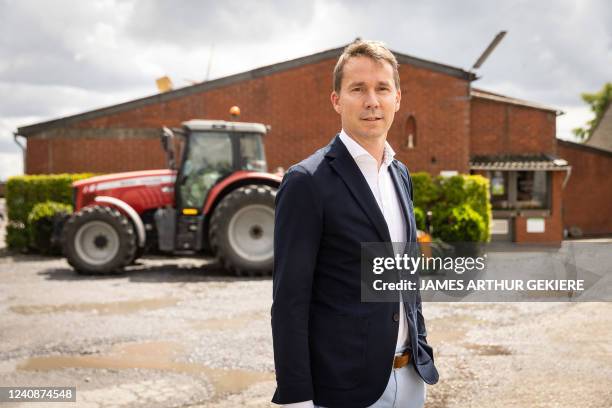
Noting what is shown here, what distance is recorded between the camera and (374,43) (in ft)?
6.47

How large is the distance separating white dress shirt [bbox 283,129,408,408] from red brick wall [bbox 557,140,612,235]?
2151 cm

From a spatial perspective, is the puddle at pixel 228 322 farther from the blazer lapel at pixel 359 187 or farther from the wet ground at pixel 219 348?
the blazer lapel at pixel 359 187

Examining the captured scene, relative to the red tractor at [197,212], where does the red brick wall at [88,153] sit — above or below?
above

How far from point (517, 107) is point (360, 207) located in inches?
763

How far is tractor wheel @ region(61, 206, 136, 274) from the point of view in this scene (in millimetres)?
10258

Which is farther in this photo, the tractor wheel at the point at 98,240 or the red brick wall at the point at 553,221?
the red brick wall at the point at 553,221

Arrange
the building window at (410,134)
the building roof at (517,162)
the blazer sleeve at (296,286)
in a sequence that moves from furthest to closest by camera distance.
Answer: the building roof at (517,162)
the building window at (410,134)
the blazer sleeve at (296,286)

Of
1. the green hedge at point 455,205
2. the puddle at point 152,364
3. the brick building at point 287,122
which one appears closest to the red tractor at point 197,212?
the green hedge at point 455,205

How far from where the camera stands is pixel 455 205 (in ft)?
43.5

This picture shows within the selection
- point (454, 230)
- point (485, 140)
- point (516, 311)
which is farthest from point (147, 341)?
point (485, 140)

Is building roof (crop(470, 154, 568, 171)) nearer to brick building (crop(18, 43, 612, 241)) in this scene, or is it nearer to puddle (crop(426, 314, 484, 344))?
brick building (crop(18, 43, 612, 241))

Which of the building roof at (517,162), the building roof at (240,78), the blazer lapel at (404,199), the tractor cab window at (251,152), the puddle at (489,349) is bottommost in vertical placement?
the puddle at (489,349)

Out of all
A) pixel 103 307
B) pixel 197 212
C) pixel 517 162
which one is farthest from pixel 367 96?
pixel 517 162

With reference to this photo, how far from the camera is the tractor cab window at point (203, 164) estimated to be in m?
10.6
